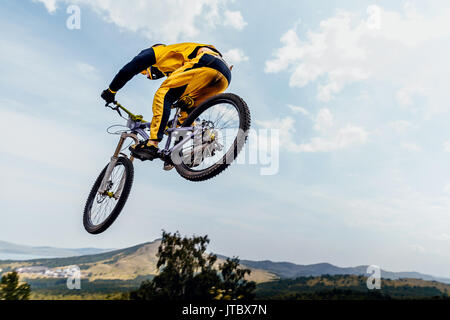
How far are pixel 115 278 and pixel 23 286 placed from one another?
4751 inches

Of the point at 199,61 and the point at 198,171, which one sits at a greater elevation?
the point at 199,61

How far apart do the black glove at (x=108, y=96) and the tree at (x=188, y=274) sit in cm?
6502

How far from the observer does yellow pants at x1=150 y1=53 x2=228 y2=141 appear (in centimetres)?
493

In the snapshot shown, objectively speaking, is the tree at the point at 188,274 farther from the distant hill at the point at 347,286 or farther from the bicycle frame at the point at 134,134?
the bicycle frame at the point at 134,134

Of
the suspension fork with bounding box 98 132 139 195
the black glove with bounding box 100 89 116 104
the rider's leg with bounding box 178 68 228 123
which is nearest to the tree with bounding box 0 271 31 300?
the suspension fork with bounding box 98 132 139 195

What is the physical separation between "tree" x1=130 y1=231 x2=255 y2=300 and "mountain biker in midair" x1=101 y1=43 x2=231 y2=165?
6559 cm

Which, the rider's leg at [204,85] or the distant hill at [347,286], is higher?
the rider's leg at [204,85]

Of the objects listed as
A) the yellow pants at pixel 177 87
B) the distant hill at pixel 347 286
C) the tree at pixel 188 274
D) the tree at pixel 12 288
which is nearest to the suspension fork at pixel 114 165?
the yellow pants at pixel 177 87

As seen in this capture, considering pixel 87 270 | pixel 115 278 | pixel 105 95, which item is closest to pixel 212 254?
pixel 105 95

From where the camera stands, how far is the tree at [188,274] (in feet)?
222

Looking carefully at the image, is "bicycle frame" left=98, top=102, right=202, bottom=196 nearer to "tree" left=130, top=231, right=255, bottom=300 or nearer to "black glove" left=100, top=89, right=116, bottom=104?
"black glove" left=100, top=89, right=116, bottom=104

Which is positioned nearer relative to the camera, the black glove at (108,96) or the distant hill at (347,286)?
the black glove at (108,96)
